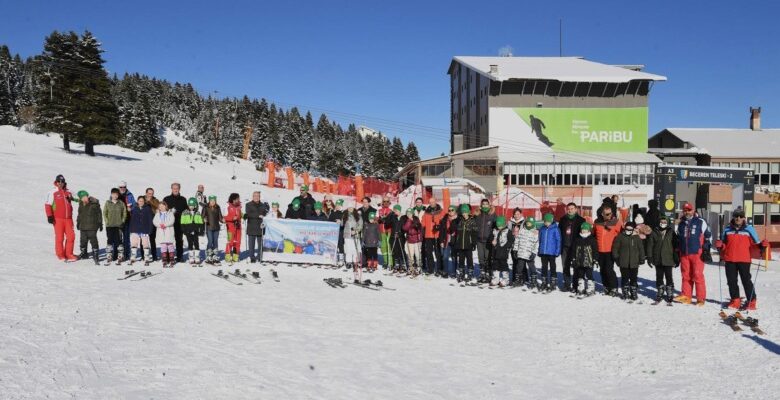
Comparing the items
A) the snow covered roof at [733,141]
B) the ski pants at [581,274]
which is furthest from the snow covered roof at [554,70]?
the ski pants at [581,274]

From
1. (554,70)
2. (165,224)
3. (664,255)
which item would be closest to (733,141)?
(554,70)

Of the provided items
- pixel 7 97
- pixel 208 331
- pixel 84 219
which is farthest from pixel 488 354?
pixel 7 97

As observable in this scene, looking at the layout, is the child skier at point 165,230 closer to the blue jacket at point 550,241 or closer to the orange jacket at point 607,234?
the blue jacket at point 550,241

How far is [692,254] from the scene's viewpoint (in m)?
10.3

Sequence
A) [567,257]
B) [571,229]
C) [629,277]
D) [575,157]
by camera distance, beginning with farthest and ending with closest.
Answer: [575,157], [567,257], [571,229], [629,277]

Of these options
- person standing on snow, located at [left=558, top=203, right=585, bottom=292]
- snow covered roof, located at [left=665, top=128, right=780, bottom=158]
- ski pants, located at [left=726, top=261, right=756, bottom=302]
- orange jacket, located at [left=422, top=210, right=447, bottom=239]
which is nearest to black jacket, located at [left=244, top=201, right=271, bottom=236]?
orange jacket, located at [left=422, top=210, right=447, bottom=239]

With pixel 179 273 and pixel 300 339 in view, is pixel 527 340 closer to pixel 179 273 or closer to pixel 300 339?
pixel 300 339

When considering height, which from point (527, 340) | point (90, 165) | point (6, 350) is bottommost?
point (527, 340)

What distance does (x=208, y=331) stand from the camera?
6992 mm

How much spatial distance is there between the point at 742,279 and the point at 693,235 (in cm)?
115

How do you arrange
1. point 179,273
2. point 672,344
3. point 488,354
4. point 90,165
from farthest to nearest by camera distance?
point 90,165 → point 179,273 → point 672,344 → point 488,354

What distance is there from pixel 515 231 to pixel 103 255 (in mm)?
10317

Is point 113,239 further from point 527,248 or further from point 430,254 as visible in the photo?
point 527,248

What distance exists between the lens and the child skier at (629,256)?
10562 mm
